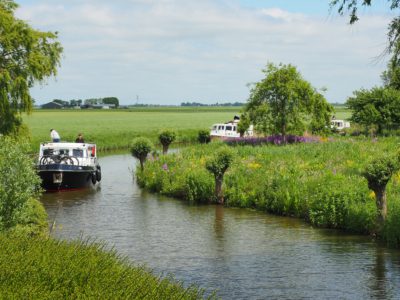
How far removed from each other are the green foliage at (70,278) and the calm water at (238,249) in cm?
432

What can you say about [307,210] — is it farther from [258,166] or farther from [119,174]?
[119,174]

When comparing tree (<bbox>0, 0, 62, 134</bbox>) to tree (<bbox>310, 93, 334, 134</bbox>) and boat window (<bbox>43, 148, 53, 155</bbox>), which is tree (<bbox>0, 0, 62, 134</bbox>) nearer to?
boat window (<bbox>43, 148, 53, 155</bbox>)

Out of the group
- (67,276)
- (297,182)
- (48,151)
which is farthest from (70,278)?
(48,151)

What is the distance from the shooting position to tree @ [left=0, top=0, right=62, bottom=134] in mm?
33625

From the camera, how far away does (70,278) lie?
9125 mm

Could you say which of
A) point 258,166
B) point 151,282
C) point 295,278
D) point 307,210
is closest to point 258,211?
point 307,210

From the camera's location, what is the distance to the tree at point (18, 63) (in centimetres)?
3362

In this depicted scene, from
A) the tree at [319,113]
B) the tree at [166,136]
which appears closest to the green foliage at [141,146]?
the tree at [166,136]

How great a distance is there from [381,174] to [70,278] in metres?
11.8

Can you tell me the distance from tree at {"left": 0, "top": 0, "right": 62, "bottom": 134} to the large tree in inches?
589

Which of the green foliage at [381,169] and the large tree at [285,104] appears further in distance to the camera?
the large tree at [285,104]

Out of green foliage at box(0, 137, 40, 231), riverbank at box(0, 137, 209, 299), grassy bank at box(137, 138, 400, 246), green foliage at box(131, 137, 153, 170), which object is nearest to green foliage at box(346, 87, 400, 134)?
grassy bank at box(137, 138, 400, 246)

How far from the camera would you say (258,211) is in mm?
25109

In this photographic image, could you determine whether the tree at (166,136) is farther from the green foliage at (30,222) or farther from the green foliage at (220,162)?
the green foliage at (30,222)
